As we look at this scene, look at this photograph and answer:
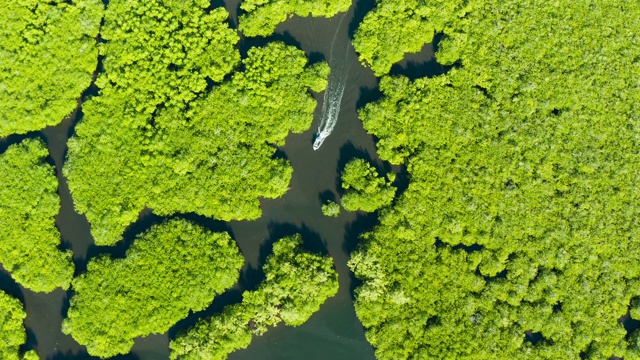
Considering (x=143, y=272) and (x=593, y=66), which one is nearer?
(x=143, y=272)

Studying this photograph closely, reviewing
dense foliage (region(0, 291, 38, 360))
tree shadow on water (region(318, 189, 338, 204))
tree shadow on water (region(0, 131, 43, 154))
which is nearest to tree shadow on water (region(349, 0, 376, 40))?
tree shadow on water (region(318, 189, 338, 204))

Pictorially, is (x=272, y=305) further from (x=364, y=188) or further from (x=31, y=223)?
(x=31, y=223)

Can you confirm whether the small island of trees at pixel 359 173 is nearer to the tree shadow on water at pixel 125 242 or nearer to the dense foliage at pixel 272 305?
the dense foliage at pixel 272 305

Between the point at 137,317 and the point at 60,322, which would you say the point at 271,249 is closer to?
the point at 137,317

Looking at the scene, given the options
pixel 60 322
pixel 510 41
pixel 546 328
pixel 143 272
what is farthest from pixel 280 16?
pixel 546 328

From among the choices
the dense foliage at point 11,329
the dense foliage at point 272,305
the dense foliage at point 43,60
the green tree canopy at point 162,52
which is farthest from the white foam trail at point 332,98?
the dense foliage at point 11,329
